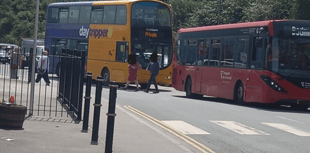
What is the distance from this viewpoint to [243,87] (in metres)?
19.0

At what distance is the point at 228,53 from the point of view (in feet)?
66.6

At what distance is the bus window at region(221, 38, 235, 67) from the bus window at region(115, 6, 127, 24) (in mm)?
7600

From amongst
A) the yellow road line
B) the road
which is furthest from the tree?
the yellow road line

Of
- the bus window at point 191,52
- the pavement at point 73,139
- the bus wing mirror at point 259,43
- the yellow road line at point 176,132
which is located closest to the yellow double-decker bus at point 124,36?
the bus window at point 191,52

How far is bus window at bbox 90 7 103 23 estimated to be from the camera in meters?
29.0

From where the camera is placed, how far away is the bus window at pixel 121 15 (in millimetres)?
26906

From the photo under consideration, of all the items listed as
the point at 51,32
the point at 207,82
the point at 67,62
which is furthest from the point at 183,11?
the point at 67,62

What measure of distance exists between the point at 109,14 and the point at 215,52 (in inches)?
335

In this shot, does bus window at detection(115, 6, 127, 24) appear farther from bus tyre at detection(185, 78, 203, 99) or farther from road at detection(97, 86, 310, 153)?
road at detection(97, 86, 310, 153)

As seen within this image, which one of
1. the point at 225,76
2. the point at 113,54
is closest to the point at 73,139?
the point at 225,76

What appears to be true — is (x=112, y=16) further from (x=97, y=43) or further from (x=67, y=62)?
(x=67, y=62)

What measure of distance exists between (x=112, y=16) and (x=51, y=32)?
6663 millimetres

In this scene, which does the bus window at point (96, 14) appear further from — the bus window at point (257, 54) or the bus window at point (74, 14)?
the bus window at point (257, 54)

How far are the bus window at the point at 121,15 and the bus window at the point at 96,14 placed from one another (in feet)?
5.70
